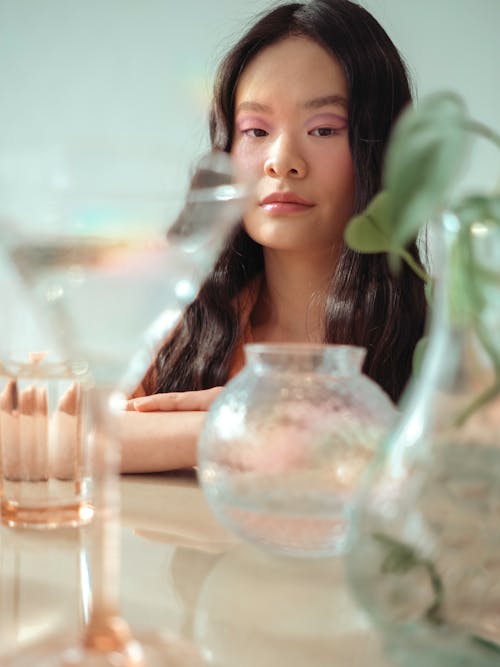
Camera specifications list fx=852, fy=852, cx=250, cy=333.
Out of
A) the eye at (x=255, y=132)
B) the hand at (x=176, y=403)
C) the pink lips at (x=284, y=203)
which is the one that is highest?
the eye at (x=255, y=132)

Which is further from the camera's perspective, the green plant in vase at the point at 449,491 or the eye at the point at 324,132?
the eye at the point at 324,132

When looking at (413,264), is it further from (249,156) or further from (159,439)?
(249,156)

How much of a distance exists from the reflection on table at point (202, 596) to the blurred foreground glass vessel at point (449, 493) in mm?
32

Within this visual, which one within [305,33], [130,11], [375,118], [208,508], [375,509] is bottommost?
[208,508]

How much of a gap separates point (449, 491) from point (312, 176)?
912 mm

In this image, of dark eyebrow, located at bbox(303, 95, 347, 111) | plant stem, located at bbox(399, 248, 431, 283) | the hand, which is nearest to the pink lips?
dark eyebrow, located at bbox(303, 95, 347, 111)

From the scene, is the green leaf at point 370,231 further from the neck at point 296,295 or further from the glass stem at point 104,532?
the neck at point 296,295

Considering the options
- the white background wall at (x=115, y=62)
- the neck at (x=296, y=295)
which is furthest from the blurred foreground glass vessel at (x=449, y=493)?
the white background wall at (x=115, y=62)

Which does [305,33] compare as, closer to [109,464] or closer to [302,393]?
[302,393]

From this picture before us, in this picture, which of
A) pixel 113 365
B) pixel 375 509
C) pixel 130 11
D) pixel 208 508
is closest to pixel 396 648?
pixel 375 509

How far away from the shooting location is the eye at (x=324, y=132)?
1.17 metres

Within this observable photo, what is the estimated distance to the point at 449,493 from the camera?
0.97 ft

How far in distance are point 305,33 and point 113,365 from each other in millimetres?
1015

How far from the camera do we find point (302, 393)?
443 mm
